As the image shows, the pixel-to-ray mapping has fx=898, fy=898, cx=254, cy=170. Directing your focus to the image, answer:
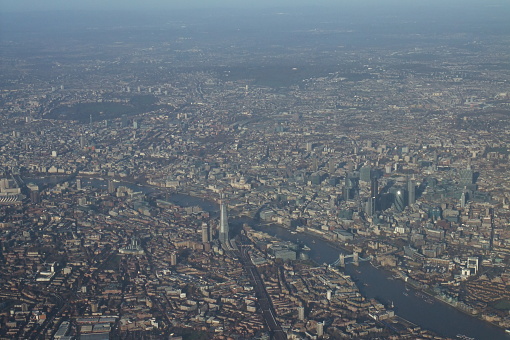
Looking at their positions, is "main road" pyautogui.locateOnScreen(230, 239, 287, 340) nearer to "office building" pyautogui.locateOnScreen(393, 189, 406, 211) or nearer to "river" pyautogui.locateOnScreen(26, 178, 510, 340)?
"river" pyautogui.locateOnScreen(26, 178, 510, 340)

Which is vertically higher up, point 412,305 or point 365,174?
point 365,174

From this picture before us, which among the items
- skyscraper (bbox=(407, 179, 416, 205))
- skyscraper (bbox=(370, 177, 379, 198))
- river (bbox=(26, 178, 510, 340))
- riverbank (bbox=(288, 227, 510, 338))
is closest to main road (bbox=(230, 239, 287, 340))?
river (bbox=(26, 178, 510, 340))

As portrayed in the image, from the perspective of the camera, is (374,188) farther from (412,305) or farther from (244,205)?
(412,305)

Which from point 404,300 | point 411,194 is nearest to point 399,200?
point 411,194

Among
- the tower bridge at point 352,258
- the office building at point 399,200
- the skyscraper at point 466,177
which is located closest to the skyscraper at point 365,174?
the office building at point 399,200

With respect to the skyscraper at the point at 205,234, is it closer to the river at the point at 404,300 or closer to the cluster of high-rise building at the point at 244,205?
the cluster of high-rise building at the point at 244,205

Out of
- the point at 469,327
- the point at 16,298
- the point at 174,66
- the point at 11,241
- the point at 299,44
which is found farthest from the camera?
the point at 299,44

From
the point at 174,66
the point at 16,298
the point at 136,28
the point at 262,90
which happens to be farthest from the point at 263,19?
the point at 16,298

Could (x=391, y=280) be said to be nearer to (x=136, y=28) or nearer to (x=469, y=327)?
(x=469, y=327)
